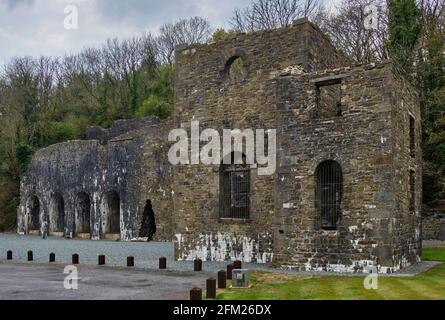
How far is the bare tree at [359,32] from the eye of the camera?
3120 cm

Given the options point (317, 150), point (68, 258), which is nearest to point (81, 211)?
point (68, 258)

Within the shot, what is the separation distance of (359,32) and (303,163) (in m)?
19.3

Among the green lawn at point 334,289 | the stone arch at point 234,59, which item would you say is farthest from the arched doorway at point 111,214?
the green lawn at point 334,289

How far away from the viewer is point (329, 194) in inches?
568

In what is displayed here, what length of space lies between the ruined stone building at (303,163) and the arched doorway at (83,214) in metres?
16.9

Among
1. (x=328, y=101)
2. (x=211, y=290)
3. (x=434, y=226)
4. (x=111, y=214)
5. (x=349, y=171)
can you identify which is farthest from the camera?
(x=111, y=214)

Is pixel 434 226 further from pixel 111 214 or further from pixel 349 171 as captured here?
pixel 111 214

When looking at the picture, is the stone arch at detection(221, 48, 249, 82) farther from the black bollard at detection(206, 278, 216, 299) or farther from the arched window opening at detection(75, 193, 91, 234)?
the arched window opening at detection(75, 193, 91, 234)

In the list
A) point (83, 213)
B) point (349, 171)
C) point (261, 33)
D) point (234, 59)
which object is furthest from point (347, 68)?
point (83, 213)

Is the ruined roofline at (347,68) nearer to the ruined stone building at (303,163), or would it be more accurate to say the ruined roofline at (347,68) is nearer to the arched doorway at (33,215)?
the ruined stone building at (303,163)

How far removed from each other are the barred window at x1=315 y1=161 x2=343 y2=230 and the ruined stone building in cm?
3

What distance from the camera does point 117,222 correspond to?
3178cm

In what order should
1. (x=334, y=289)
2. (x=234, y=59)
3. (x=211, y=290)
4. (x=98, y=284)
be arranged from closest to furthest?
(x=211, y=290), (x=334, y=289), (x=98, y=284), (x=234, y=59)

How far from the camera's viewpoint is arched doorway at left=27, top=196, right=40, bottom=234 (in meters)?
37.4
